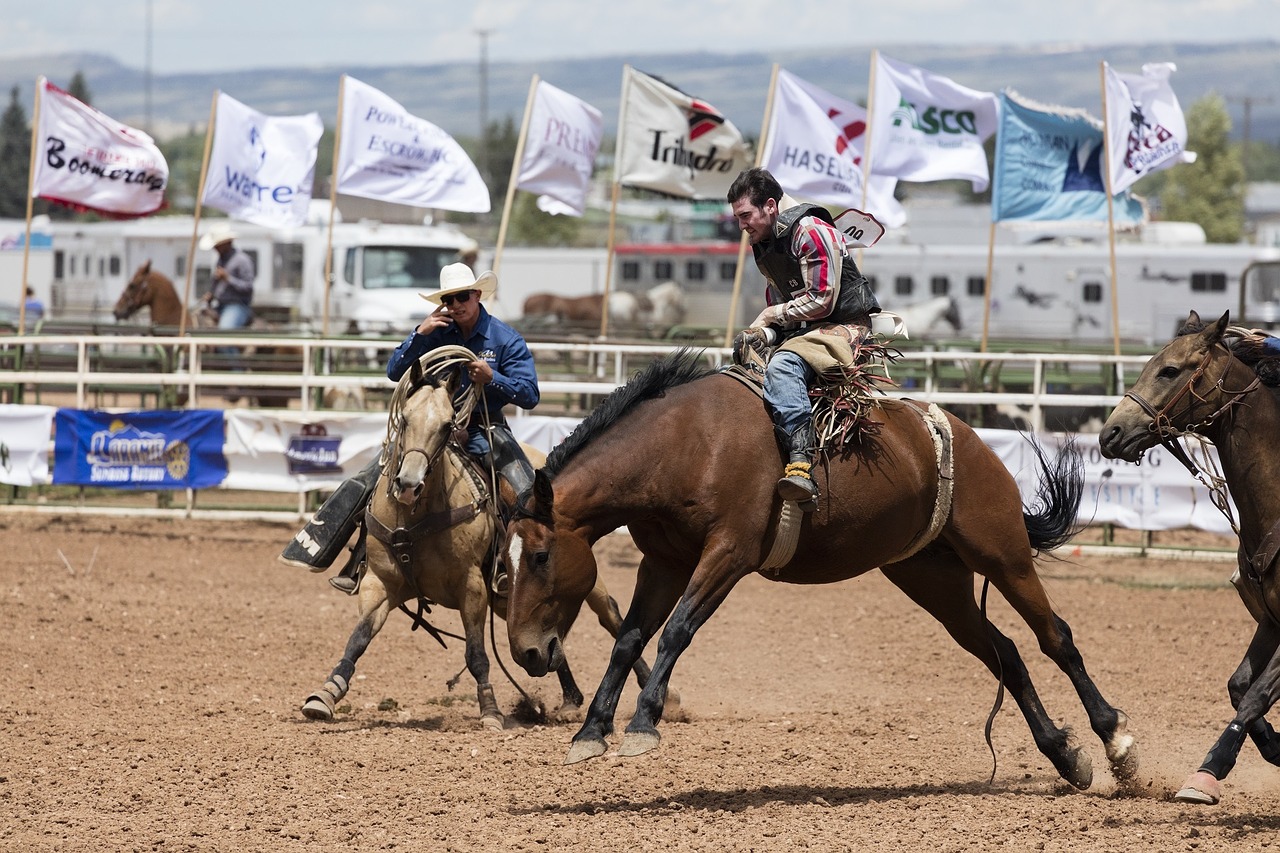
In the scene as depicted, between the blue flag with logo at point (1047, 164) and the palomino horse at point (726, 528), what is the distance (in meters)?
8.09

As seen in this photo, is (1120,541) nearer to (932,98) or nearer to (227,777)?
(932,98)

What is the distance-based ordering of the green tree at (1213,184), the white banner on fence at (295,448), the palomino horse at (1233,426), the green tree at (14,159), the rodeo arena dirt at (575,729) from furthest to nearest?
the green tree at (14,159) → the green tree at (1213,184) → the white banner on fence at (295,448) → the palomino horse at (1233,426) → the rodeo arena dirt at (575,729)

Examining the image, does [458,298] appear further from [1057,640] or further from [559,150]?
[559,150]

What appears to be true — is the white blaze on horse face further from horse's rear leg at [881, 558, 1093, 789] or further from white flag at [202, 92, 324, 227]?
white flag at [202, 92, 324, 227]

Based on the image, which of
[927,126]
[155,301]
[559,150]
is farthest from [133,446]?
[927,126]

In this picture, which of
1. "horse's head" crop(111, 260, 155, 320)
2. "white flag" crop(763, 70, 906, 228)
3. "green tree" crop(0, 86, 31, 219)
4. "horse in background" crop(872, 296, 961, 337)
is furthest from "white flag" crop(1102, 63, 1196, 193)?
"green tree" crop(0, 86, 31, 219)

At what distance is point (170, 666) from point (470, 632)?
79.1 inches

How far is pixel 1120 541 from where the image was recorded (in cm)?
1274

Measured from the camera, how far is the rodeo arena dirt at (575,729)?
5137mm

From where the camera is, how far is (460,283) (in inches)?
276

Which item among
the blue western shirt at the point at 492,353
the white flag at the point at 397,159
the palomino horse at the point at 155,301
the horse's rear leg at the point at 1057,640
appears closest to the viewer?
the horse's rear leg at the point at 1057,640

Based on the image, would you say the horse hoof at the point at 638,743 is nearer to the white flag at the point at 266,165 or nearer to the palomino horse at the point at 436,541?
the palomino horse at the point at 436,541

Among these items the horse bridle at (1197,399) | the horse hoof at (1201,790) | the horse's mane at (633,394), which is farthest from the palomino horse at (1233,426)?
the horse's mane at (633,394)

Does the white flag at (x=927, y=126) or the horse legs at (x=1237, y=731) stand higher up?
the white flag at (x=927, y=126)
